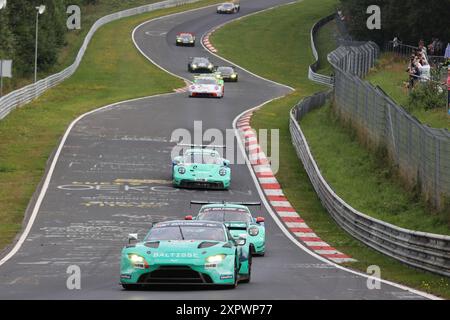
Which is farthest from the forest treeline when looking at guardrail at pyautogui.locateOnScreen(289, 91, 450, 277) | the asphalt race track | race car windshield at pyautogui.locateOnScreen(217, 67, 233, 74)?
guardrail at pyautogui.locateOnScreen(289, 91, 450, 277)

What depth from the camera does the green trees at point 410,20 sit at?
65562mm

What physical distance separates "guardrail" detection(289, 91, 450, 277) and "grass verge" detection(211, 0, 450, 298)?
198 millimetres

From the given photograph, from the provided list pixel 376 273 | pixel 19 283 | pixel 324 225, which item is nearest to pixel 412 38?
pixel 324 225

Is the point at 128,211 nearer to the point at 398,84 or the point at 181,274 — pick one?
the point at 181,274

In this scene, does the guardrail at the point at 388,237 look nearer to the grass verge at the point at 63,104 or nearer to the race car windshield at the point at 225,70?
the grass verge at the point at 63,104

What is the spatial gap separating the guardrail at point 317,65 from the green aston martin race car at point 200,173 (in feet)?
119

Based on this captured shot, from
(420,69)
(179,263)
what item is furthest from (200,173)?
(179,263)

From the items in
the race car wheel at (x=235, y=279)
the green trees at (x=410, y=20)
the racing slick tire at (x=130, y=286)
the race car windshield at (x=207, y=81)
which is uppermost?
the green trees at (x=410, y=20)

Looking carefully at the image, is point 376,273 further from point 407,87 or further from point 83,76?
point 83,76

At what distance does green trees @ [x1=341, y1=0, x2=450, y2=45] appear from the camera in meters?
65.6

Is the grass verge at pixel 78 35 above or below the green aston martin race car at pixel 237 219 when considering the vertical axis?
above

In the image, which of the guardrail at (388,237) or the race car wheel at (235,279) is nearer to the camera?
the race car wheel at (235,279)

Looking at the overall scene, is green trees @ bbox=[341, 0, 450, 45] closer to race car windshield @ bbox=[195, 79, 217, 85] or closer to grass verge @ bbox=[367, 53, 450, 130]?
grass verge @ bbox=[367, 53, 450, 130]

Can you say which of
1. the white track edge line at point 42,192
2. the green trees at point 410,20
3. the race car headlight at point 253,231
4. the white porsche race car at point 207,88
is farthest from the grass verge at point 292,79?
the white track edge line at point 42,192
